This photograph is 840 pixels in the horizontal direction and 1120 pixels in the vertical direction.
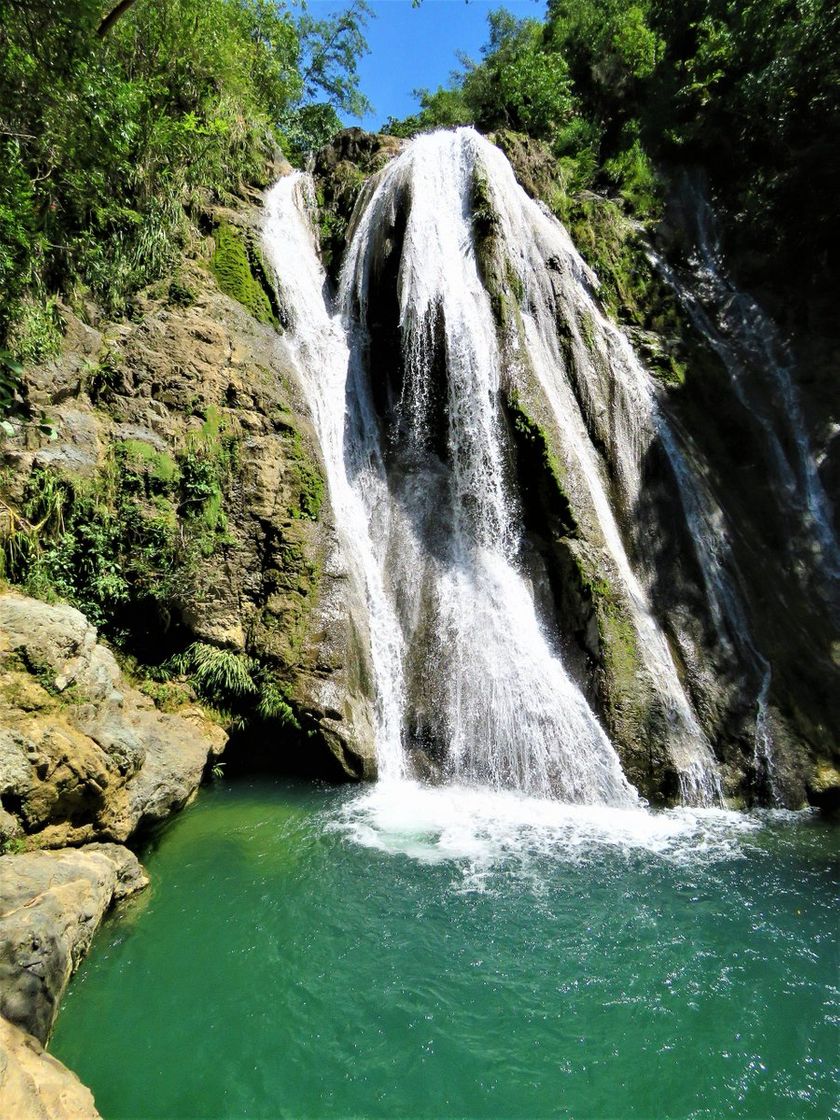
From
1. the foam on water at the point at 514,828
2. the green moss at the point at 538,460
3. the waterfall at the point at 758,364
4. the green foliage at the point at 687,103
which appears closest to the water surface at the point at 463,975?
the foam on water at the point at 514,828

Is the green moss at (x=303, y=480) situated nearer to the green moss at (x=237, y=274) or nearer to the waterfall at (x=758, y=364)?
the green moss at (x=237, y=274)

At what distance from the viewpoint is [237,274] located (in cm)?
1188

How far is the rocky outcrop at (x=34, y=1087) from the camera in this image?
8.49 feet

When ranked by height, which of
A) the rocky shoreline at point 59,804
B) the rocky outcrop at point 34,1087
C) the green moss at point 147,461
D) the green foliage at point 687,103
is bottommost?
the rocky outcrop at point 34,1087

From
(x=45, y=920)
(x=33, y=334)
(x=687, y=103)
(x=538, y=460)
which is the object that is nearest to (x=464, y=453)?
Result: (x=538, y=460)

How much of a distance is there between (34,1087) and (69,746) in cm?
279

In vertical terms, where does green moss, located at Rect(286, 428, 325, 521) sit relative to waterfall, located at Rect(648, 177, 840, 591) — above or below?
below

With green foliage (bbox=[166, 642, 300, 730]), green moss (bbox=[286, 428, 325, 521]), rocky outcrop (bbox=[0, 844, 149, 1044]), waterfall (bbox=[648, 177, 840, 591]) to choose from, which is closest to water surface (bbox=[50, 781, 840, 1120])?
rocky outcrop (bbox=[0, 844, 149, 1044])

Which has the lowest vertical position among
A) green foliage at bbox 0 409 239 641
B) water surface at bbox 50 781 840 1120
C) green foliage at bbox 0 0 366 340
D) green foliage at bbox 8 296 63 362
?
water surface at bbox 50 781 840 1120

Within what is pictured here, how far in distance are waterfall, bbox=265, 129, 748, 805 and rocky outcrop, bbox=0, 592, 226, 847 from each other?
3271 millimetres

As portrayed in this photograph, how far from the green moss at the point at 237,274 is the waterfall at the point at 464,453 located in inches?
29.0

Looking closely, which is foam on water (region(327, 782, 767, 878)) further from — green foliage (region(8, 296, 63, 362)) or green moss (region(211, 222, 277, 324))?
green moss (region(211, 222, 277, 324))

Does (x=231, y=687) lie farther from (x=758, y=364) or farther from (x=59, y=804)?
(x=758, y=364)

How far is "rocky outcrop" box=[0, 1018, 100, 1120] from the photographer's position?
2588 mm
